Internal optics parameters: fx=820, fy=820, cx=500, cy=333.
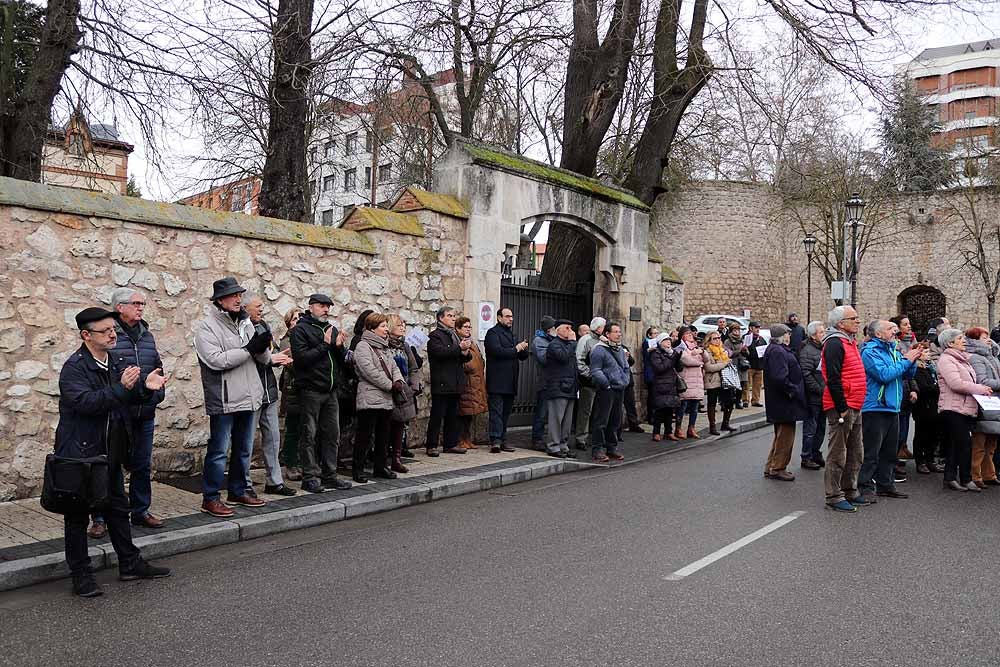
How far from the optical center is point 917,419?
9.90 metres

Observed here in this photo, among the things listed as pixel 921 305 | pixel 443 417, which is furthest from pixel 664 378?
pixel 921 305

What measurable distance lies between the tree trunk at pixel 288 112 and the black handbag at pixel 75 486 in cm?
777

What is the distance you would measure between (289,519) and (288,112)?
7262 mm

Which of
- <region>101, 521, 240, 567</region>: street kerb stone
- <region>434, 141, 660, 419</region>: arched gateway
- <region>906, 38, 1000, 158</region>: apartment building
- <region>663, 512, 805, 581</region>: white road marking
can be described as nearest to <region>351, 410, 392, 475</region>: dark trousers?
<region>101, 521, 240, 567</region>: street kerb stone

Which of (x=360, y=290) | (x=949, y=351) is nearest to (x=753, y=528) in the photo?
(x=949, y=351)

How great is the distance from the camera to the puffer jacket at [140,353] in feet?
18.7

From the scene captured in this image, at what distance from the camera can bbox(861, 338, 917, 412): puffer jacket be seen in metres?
7.79

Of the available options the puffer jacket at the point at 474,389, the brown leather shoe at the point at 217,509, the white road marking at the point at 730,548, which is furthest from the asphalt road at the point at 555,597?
the puffer jacket at the point at 474,389

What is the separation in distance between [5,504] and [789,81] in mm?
33299

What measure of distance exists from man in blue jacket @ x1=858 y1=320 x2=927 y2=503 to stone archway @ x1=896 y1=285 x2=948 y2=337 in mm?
27316

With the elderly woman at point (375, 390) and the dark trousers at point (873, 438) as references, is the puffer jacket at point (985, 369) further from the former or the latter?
the elderly woman at point (375, 390)

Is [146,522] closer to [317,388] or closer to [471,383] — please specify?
[317,388]

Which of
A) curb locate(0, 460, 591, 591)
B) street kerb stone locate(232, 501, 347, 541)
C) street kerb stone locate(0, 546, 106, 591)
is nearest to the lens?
street kerb stone locate(0, 546, 106, 591)

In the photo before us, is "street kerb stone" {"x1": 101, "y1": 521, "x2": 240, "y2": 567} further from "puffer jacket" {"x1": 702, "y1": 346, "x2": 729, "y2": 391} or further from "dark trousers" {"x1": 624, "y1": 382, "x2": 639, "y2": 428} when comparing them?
"puffer jacket" {"x1": 702, "y1": 346, "x2": 729, "y2": 391}
